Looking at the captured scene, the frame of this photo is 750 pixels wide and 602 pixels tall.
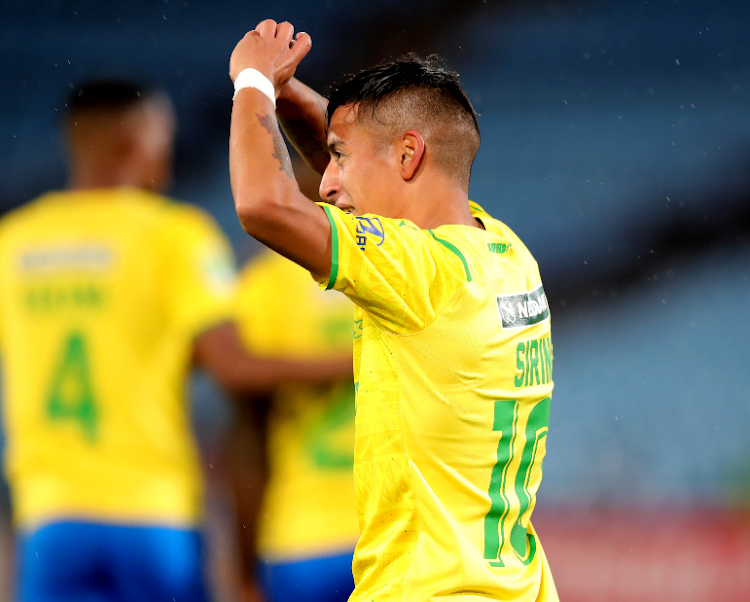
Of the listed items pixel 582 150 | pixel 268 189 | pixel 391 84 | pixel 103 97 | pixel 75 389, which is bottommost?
pixel 75 389

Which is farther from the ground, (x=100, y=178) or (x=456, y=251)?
(x=100, y=178)

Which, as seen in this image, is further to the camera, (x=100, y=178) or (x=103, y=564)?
(x=100, y=178)

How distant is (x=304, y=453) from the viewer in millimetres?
2980

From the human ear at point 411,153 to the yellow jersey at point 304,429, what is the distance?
57.0 inches

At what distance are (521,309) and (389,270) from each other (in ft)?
1.13

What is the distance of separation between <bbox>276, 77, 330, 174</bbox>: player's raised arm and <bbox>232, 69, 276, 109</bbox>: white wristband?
1.62 ft

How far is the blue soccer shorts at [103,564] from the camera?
279 centimetres

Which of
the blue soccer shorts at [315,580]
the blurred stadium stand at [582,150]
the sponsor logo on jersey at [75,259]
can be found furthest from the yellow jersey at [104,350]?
the blurred stadium stand at [582,150]

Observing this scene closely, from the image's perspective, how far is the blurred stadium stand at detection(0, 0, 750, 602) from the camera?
7.12 meters

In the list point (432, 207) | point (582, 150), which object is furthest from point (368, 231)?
point (582, 150)

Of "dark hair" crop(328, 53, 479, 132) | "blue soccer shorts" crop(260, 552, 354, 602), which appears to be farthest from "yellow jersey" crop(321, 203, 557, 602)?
"blue soccer shorts" crop(260, 552, 354, 602)

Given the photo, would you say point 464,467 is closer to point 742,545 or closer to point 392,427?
point 392,427

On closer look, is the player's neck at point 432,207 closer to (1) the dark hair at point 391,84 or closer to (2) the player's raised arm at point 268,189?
(1) the dark hair at point 391,84

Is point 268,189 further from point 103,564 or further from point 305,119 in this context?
point 103,564
